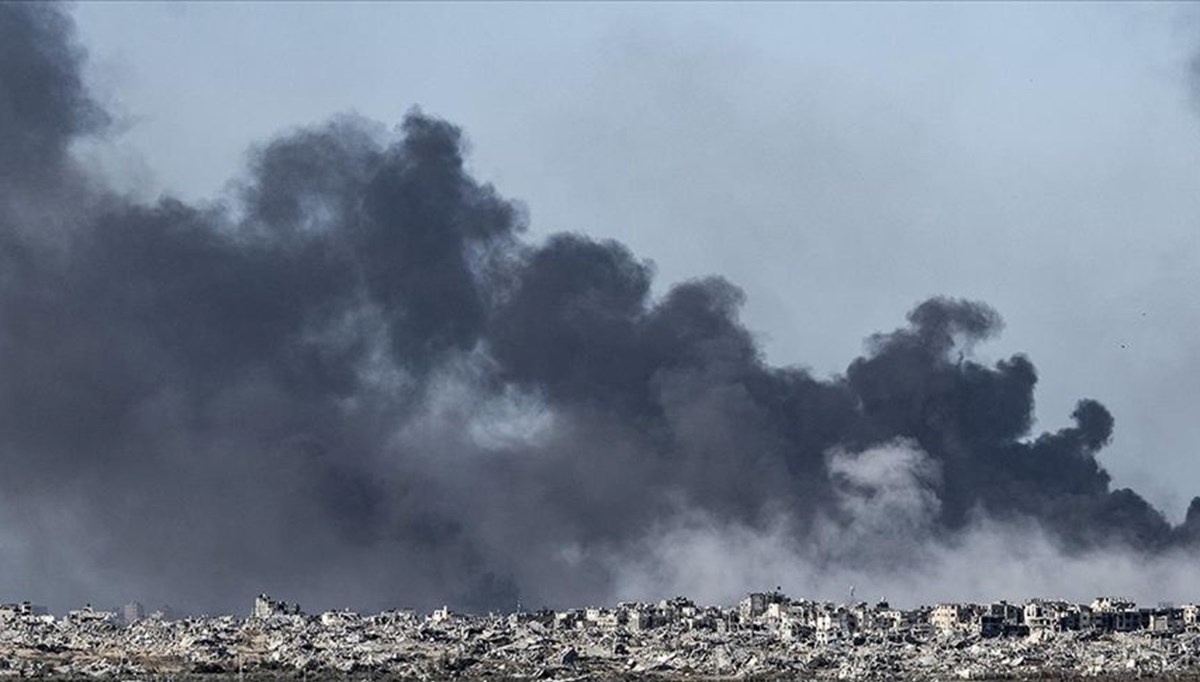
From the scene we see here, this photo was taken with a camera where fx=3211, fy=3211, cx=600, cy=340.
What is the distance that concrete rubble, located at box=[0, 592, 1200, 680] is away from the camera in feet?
484

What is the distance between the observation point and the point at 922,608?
188875 millimetres

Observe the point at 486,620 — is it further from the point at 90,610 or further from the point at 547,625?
the point at 90,610

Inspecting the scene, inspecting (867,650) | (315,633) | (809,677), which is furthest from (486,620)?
(809,677)

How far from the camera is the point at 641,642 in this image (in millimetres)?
164125

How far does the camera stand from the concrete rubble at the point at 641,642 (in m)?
148

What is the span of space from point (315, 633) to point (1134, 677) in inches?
1725

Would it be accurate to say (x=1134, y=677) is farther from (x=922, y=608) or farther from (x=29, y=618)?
(x=29, y=618)

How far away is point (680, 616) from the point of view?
182125 millimetres

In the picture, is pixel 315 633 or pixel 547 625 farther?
pixel 547 625

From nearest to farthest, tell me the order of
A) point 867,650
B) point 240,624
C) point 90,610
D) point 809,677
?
point 809,677 < point 867,650 < point 240,624 < point 90,610

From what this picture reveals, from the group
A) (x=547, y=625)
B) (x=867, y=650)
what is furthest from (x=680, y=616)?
(x=867, y=650)

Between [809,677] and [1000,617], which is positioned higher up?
[1000,617]

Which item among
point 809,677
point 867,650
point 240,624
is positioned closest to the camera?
point 809,677

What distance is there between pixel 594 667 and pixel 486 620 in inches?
1225
